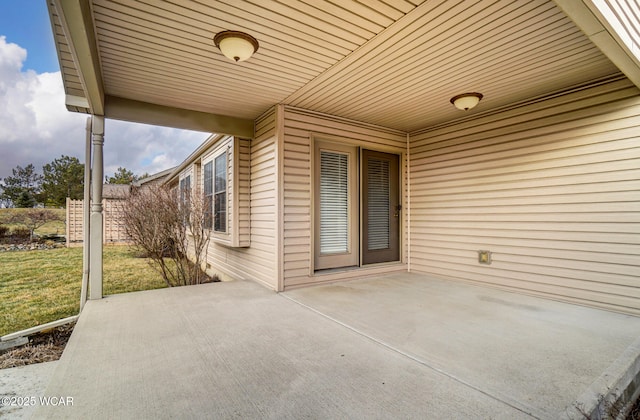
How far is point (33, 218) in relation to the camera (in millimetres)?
9602

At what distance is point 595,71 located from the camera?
311 centimetres

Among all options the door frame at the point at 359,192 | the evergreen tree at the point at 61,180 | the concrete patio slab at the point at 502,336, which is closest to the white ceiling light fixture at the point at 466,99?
the door frame at the point at 359,192

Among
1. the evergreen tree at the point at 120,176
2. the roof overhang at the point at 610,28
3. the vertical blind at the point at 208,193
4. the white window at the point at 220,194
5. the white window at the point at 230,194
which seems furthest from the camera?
the evergreen tree at the point at 120,176

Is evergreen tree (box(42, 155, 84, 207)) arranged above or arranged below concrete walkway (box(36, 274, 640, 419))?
above

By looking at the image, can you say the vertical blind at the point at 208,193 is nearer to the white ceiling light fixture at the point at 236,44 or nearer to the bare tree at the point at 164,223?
the bare tree at the point at 164,223

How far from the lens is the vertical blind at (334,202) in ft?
14.9

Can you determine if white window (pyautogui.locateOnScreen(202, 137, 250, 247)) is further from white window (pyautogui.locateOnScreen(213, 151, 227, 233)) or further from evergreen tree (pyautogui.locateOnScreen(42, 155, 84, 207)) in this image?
evergreen tree (pyautogui.locateOnScreen(42, 155, 84, 207))

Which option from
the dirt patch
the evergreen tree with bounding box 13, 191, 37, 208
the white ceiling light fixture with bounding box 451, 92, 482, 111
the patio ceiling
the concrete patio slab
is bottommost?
the dirt patch

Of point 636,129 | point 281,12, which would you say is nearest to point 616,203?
point 636,129

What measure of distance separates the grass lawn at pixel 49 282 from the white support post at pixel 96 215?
0.70 meters

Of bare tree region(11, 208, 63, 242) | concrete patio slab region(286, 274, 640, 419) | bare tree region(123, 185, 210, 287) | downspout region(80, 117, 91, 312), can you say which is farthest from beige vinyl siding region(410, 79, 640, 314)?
bare tree region(11, 208, 63, 242)

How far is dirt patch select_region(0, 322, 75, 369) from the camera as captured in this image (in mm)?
2498

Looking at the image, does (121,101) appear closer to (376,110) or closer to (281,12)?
(281,12)

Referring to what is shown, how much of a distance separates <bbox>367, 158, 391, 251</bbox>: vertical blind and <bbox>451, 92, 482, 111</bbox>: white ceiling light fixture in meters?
1.62
